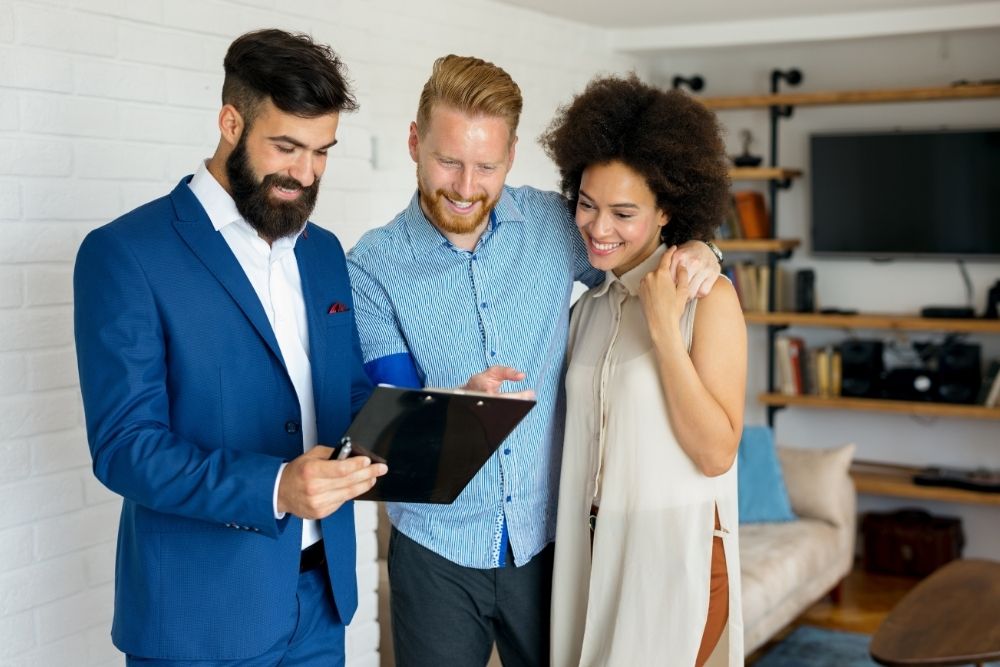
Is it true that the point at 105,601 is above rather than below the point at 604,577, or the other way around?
below

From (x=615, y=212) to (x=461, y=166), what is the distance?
11.0 inches

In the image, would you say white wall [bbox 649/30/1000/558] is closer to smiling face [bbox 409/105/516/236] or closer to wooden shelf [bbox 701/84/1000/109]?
wooden shelf [bbox 701/84/1000/109]

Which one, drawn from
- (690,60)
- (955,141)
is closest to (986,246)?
(955,141)

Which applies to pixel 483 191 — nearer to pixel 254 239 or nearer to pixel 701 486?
pixel 254 239

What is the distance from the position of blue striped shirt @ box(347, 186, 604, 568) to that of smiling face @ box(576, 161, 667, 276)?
13 cm

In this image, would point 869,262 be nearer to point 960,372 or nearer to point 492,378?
point 960,372

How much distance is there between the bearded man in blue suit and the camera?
158 centimetres

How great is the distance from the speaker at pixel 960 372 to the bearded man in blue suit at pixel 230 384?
4412 millimetres

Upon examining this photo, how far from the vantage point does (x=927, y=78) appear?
5.72 meters

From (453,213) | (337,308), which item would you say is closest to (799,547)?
(453,213)

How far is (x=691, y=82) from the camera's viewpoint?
20.6ft

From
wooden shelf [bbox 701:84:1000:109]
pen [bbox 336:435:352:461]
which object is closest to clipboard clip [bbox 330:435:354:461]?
pen [bbox 336:435:352:461]

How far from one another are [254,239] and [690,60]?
5.02 m

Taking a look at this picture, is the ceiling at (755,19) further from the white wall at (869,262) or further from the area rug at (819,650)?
the area rug at (819,650)
